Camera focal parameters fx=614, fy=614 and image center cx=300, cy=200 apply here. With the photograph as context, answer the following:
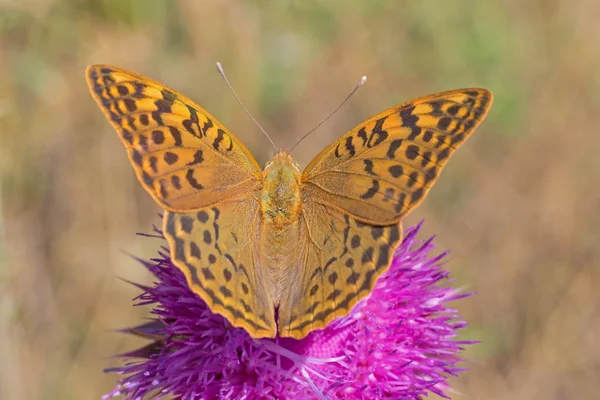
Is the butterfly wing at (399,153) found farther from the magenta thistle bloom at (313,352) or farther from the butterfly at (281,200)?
the magenta thistle bloom at (313,352)

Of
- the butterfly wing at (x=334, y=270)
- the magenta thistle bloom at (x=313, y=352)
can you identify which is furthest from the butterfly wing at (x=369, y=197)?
the magenta thistle bloom at (x=313, y=352)

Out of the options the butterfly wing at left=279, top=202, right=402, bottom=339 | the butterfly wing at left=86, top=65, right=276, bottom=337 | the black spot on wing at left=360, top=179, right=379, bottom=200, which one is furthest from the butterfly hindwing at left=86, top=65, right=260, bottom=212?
the black spot on wing at left=360, top=179, right=379, bottom=200

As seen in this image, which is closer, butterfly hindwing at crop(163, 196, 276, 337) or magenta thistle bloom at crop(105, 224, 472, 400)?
butterfly hindwing at crop(163, 196, 276, 337)

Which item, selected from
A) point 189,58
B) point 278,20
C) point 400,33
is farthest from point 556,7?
point 189,58

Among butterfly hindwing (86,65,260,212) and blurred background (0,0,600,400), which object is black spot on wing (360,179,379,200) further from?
blurred background (0,0,600,400)

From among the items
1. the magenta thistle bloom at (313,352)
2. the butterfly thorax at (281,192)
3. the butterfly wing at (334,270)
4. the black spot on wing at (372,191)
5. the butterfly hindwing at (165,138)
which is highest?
the butterfly hindwing at (165,138)

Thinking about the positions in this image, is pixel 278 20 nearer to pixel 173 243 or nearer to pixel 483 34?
pixel 483 34

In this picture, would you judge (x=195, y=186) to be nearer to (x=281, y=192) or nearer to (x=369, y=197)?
(x=281, y=192)

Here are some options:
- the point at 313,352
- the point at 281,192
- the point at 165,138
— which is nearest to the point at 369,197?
the point at 281,192
